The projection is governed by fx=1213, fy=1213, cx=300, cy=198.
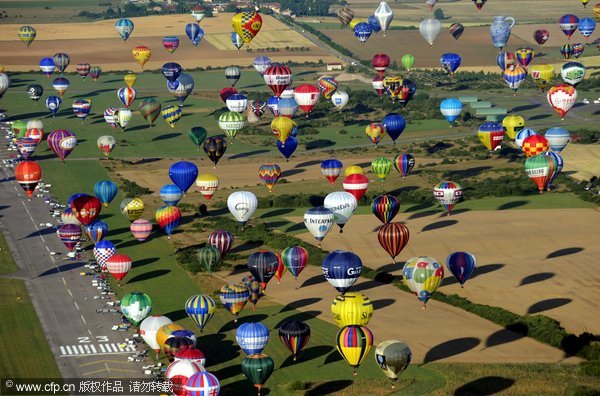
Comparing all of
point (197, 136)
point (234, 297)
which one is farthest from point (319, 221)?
point (197, 136)

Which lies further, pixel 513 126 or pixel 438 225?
pixel 513 126

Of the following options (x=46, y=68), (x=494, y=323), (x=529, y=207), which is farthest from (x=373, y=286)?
(x=46, y=68)

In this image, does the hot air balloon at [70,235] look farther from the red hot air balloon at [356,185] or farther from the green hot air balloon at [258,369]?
the green hot air balloon at [258,369]

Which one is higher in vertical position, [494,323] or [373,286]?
[373,286]

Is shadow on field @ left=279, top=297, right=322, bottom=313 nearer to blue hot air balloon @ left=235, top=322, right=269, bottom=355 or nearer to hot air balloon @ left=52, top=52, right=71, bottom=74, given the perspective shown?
blue hot air balloon @ left=235, top=322, right=269, bottom=355

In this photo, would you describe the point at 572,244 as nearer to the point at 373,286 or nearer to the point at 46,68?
the point at 373,286

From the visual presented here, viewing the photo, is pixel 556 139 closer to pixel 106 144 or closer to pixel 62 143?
pixel 106 144

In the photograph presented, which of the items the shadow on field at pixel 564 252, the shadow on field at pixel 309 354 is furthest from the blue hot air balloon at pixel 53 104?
the shadow on field at pixel 309 354
